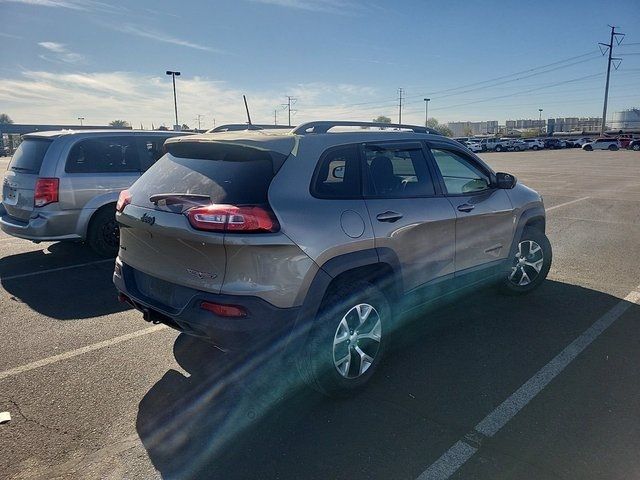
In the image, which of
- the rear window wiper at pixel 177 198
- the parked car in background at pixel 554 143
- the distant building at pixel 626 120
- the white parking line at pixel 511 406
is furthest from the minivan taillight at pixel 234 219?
the distant building at pixel 626 120

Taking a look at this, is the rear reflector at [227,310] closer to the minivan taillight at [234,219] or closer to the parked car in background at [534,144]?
the minivan taillight at [234,219]

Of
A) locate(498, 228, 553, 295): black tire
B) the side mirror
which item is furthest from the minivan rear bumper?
locate(498, 228, 553, 295): black tire

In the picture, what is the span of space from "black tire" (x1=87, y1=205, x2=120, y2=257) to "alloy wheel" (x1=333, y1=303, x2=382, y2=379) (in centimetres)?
458

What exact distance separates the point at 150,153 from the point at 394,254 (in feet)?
16.5

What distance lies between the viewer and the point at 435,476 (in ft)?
8.27

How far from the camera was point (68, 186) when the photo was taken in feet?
20.4

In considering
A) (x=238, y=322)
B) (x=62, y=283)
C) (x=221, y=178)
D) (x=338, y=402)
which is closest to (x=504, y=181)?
(x=338, y=402)

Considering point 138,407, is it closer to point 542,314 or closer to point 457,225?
point 457,225

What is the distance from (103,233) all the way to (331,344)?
4.66 metres

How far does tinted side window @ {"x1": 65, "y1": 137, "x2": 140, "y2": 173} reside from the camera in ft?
21.0

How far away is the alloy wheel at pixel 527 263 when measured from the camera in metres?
5.12

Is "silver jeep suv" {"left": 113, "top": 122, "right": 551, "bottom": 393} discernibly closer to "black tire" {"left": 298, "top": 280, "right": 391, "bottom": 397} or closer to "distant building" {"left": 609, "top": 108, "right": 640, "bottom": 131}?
"black tire" {"left": 298, "top": 280, "right": 391, "bottom": 397}

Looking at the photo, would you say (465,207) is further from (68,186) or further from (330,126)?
(68,186)

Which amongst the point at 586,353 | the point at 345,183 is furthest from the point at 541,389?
the point at 345,183
